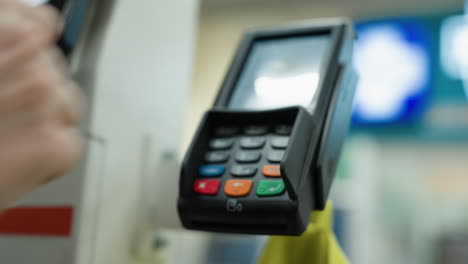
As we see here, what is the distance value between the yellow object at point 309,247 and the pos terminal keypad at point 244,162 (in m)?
0.07

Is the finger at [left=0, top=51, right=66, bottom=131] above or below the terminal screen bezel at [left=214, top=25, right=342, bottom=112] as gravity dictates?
above

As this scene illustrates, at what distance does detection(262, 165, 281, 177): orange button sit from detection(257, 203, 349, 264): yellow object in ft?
0.25

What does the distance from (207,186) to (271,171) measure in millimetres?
51

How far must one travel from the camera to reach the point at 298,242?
43 cm

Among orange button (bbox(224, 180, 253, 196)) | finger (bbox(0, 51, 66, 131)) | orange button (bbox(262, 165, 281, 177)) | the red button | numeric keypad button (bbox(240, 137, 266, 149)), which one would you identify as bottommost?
the red button

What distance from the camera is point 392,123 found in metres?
2.21

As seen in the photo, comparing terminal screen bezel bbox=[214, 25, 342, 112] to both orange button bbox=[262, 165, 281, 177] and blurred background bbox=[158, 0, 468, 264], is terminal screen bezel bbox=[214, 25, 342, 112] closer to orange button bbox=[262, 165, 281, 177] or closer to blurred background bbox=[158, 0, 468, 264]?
orange button bbox=[262, 165, 281, 177]

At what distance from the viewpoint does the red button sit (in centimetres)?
39

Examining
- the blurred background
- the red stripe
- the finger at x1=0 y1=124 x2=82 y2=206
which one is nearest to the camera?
the finger at x1=0 y1=124 x2=82 y2=206

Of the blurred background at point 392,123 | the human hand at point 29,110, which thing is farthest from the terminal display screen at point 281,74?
the blurred background at point 392,123

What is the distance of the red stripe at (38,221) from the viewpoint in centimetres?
50

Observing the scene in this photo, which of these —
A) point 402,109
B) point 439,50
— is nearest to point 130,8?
point 402,109

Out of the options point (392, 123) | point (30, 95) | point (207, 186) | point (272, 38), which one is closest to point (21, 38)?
point (30, 95)

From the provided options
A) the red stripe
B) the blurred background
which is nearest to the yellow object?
the red stripe
